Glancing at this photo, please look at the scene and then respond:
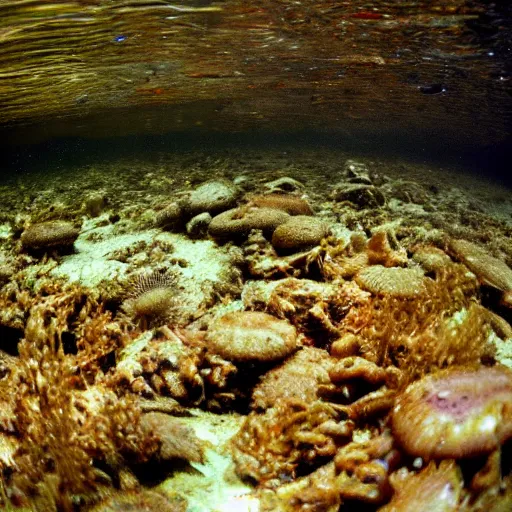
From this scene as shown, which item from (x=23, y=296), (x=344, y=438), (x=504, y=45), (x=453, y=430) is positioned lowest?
(x=23, y=296)

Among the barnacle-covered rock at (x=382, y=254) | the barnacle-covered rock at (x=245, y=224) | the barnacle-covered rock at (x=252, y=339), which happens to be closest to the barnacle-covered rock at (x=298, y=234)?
the barnacle-covered rock at (x=245, y=224)

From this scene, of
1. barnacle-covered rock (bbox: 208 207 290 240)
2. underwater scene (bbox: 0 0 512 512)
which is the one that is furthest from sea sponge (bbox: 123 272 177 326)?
barnacle-covered rock (bbox: 208 207 290 240)

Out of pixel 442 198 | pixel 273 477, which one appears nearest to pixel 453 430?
pixel 273 477

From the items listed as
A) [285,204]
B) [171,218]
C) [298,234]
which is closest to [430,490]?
Answer: [298,234]

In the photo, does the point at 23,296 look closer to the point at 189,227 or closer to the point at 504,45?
the point at 189,227

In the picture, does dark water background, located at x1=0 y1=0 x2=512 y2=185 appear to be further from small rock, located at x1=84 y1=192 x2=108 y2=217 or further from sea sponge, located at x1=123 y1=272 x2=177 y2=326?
sea sponge, located at x1=123 y1=272 x2=177 y2=326

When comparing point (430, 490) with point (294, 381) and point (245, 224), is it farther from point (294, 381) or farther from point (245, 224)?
point (245, 224)

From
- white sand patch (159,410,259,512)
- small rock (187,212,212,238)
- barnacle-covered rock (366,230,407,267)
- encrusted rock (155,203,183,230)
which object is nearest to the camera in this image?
white sand patch (159,410,259,512)

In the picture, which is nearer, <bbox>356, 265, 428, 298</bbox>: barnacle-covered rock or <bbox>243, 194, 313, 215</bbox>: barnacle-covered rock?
<bbox>356, 265, 428, 298</bbox>: barnacle-covered rock
